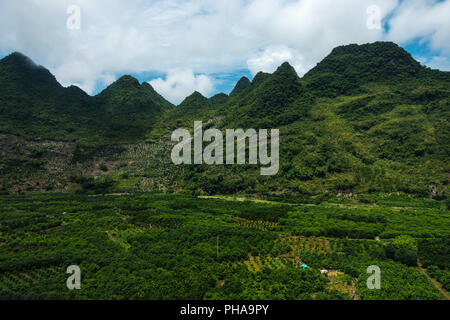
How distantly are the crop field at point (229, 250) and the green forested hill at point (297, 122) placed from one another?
1295cm

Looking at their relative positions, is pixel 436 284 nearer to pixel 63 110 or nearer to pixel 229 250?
pixel 229 250

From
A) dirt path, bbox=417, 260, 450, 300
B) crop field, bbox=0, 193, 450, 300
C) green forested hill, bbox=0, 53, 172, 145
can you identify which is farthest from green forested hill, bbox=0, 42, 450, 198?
dirt path, bbox=417, 260, 450, 300

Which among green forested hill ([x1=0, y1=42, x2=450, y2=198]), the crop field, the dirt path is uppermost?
green forested hill ([x1=0, y1=42, x2=450, y2=198])

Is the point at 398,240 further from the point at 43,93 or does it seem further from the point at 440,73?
the point at 43,93

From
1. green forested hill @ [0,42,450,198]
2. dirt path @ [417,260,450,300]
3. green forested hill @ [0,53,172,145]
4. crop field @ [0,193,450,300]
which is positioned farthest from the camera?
green forested hill @ [0,53,172,145]

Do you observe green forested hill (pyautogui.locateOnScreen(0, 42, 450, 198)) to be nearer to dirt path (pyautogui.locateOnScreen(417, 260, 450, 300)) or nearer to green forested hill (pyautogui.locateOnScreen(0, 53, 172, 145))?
green forested hill (pyautogui.locateOnScreen(0, 53, 172, 145))

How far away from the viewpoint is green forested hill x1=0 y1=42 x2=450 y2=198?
6291 cm

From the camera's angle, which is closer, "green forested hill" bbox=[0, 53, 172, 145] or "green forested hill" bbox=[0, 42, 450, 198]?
"green forested hill" bbox=[0, 42, 450, 198]

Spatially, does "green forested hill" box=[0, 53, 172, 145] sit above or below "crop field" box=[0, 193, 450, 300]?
above

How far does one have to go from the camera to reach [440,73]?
95875mm

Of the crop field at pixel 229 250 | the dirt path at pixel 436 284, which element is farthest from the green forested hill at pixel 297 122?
the dirt path at pixel 436 284

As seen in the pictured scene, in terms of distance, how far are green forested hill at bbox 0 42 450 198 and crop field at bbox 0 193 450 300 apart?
12950mm

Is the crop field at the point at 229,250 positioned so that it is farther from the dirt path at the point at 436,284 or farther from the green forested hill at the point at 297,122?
the green forested hill at the point at 297,122

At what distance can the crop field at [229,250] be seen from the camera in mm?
23547
